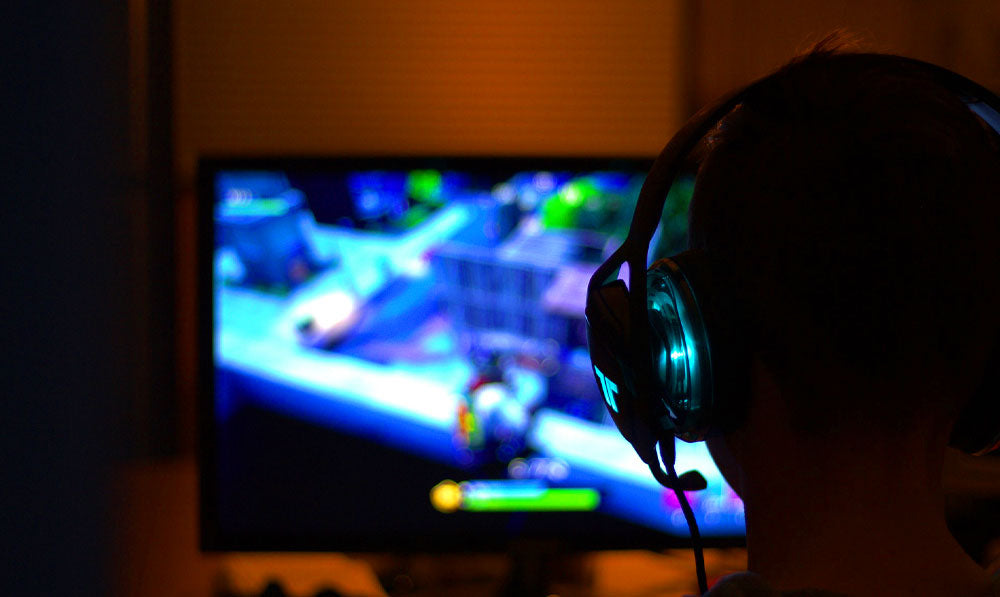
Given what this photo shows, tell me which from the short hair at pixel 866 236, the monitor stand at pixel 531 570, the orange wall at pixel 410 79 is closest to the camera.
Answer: the short hair at pixel 866 236

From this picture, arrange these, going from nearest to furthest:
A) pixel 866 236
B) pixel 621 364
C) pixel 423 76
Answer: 1. pixel 866 236
2. pixel 621 364
3. pixel 423 76

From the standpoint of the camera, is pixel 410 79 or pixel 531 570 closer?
pixel 531 570

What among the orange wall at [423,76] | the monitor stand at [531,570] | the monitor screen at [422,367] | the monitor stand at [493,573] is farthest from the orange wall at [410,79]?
the monitor stand at [531,570]

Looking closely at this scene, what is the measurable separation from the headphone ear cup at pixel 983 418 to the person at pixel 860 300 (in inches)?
0.5

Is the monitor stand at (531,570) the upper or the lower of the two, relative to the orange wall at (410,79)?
lower

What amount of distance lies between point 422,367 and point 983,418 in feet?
2.44

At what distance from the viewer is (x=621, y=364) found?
556 millimetres

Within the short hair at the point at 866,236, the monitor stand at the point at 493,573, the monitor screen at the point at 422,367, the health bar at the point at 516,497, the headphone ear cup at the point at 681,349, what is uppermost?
the short hair at the point at 866,236

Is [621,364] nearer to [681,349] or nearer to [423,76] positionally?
[681,349]

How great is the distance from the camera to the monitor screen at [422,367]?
1.13 m

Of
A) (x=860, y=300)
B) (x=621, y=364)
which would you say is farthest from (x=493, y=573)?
(x=860, y=300)

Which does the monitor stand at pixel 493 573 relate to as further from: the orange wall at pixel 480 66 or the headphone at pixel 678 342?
the headphone at pixel 678 342

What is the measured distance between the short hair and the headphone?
0.02 meters

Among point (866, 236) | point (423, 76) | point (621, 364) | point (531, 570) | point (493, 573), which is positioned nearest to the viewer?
point (866, 236)
